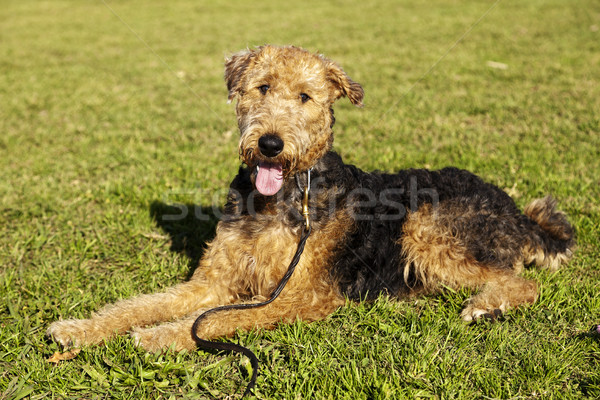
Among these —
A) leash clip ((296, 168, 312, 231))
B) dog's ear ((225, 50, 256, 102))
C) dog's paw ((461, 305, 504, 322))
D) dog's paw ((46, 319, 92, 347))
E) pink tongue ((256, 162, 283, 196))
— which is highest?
dog's ear ((225, 50, 256, 102))

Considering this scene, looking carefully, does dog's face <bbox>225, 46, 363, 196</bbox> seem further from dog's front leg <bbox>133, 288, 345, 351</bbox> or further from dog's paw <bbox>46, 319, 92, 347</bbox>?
dog's paw <bbox>46, 319, 92, 347</bbox>

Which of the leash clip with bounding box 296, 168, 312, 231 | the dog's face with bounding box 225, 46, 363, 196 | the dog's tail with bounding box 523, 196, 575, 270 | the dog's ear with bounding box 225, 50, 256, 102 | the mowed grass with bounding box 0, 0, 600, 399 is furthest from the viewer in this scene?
the dog's tail with bounding box 523, 196, 575, 270

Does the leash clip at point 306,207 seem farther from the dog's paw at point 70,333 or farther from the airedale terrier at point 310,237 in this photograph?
the dog's paw at point 70,333

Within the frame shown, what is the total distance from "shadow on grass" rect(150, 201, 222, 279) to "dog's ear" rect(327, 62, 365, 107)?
2099 millimetres

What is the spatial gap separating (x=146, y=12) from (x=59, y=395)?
19.2 metres

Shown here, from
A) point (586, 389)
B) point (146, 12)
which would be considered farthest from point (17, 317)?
point (146, 12)

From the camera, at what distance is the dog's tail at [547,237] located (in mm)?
4012

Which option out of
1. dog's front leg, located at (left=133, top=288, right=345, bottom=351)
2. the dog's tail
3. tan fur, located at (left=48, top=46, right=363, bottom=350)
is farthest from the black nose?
the dog's tail

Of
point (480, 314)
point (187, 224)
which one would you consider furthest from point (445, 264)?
point (187, 224)

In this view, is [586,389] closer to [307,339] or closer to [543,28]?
[307,339]

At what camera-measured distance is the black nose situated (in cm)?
305

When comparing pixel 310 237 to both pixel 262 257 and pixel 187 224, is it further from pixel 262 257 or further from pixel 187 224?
pixel 187 224

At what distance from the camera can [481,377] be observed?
117 inches

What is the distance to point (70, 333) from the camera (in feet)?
10.7
